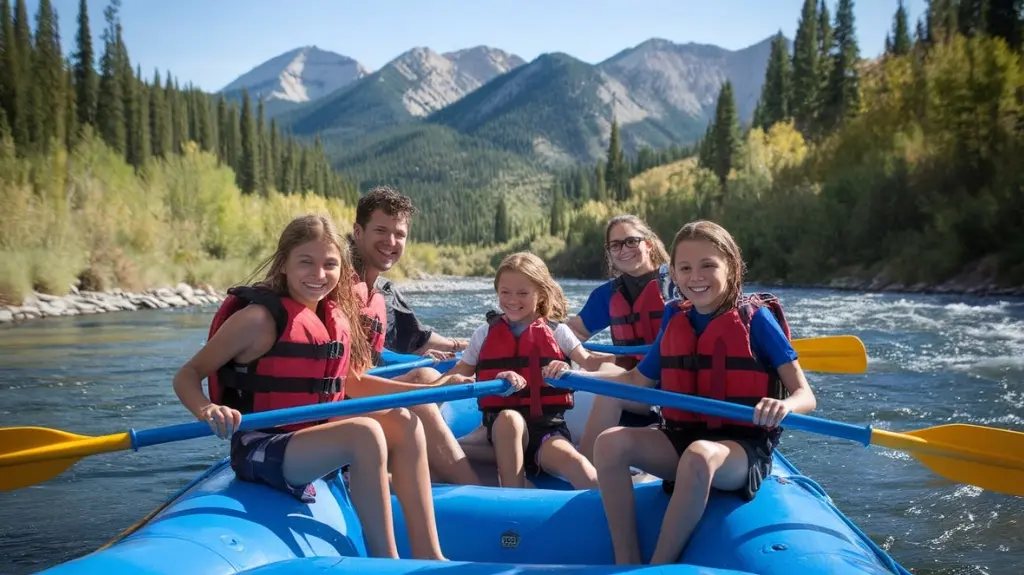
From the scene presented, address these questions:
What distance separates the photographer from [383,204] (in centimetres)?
380

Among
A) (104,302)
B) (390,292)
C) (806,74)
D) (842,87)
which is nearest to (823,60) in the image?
(806,74)

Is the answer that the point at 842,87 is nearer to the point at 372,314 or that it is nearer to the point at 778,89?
the point at 778,89

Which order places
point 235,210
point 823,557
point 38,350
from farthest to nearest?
point 235,210
point 38,350
point 823,557

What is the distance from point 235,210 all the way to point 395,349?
28.3 metres

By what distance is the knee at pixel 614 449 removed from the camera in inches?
99.0

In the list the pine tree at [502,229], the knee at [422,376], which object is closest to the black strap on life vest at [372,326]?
the knee at [422,376]

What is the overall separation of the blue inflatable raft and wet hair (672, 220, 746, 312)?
1.87 ft

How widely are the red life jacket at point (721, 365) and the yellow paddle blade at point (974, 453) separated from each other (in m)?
0.45

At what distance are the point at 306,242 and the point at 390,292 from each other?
1.74 metres

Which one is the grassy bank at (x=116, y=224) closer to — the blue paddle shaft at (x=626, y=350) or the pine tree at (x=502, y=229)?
the blue paddle shaft at (x=626, y=350)

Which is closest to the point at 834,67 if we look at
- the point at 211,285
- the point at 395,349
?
the point at 211,285

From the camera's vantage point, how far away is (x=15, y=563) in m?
3.72

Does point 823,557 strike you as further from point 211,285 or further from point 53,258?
point 211,285

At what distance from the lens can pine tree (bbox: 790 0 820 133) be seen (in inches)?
1909
